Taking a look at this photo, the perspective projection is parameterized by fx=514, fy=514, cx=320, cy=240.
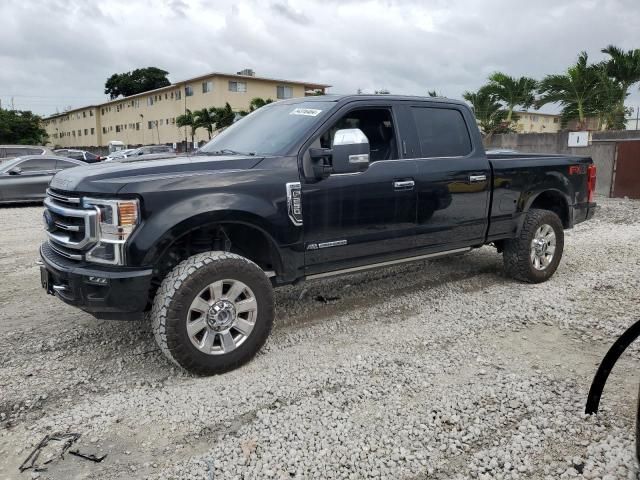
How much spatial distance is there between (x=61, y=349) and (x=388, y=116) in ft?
11.0

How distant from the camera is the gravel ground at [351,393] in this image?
8.72 feet

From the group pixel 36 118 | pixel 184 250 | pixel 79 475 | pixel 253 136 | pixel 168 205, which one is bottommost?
pixel 79 475

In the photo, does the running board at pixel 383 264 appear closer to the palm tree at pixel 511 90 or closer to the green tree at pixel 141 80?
the palm tree at pixel 511 90

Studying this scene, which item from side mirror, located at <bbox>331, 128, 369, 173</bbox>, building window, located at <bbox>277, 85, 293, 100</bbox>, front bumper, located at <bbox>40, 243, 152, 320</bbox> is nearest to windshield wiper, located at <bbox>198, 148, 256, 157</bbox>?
side mirror, located at <bbox>331, 128, 369, 173</bbox>

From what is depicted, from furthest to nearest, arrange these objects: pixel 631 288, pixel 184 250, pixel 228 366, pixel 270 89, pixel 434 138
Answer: pixel 270 89 < pixel 631 288 < pixel 434 138 < pixel 184 250 < pixel 228 366

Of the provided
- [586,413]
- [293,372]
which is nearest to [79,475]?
[293,372]

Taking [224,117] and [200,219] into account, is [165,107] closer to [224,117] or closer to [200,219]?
[224,117]

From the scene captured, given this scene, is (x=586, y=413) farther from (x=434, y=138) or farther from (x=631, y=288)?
(x=631, y=288)

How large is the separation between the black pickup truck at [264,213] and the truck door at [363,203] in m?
0.01

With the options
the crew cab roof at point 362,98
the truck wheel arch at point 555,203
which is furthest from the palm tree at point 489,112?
the crew cab roof at point 362,98

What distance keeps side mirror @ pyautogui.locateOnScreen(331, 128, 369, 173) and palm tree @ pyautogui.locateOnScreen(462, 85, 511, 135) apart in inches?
835

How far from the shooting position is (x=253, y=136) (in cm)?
447

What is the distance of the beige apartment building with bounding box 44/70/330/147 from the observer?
158 ft

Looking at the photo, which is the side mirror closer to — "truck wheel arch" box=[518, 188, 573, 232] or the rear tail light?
Answer: "truck wheel arch" box=[518, 188, 573, 232]
